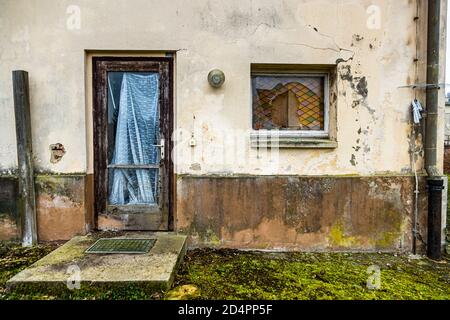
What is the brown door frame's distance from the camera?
4.20m

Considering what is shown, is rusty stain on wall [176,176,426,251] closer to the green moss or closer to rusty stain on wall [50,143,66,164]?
the green moss

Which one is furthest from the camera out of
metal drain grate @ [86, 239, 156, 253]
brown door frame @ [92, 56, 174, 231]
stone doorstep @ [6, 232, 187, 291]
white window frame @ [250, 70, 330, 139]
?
white window frame @ [250, 70, 330, 139]

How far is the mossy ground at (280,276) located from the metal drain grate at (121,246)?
49 cm

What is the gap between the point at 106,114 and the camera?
4.26m

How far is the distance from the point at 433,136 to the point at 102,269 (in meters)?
4.16

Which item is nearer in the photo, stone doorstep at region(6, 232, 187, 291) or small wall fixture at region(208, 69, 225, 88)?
stone doorstep at region(6, 232, 187, 291)

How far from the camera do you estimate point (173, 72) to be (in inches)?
165

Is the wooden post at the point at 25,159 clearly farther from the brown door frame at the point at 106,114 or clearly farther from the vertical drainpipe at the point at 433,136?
the vertical drainpipe at the point at 433,136

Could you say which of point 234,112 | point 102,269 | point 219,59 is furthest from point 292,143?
point 102,269

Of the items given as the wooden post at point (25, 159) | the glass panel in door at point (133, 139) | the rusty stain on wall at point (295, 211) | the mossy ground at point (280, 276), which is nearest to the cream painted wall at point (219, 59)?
the wooden post at point (25, 159)

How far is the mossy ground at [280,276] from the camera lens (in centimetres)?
297

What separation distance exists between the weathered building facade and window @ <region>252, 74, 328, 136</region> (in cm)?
22

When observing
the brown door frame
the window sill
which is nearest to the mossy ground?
the brown door frame

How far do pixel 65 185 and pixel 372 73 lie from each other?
13.9 ft
